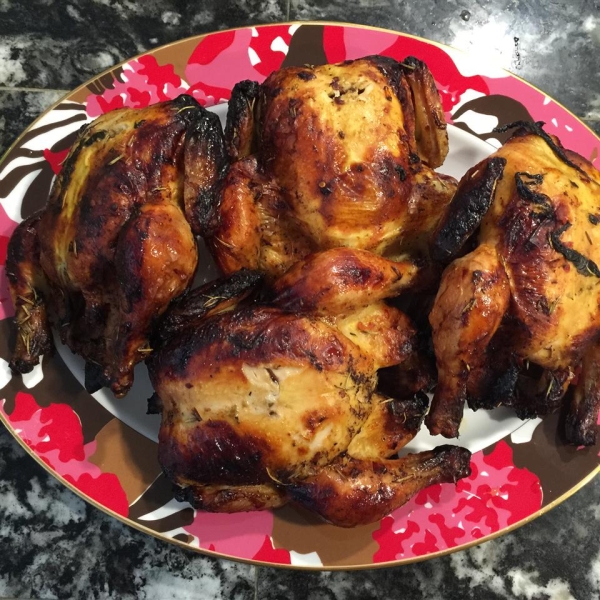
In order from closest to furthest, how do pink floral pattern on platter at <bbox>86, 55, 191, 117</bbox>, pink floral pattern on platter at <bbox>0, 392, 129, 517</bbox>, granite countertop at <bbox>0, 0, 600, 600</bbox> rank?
1. pink floral pattern on platter at <bbox>0, 392, 129, 517</bbox>
2. pink floral pattern on platter at <bbox>86, 55, 191, 117</bbox>
3. granite countertop at <bbox>0, 0, 600, 600</bbox>

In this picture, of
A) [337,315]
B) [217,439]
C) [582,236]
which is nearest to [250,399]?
[217,439]

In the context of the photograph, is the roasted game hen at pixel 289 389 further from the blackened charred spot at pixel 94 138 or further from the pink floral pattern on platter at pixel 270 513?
the blackened charred spot at pixel 94 138

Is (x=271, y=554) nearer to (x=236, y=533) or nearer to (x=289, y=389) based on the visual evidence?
(x=236, y=533)

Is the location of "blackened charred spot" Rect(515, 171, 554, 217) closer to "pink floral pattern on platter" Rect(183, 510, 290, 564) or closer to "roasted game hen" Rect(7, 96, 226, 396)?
"roasted game hen" Rect(7, 96, 226, 396)

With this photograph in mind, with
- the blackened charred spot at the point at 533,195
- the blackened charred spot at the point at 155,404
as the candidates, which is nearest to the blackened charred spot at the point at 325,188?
the blackened charred spot at the point at 533,195

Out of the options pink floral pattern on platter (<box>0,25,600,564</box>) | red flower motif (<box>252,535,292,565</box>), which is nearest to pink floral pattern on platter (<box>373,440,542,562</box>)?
pink floral pattern on platter (<box>0,25,600,564</box>)

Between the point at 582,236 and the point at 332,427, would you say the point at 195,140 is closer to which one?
the point at 332,427
